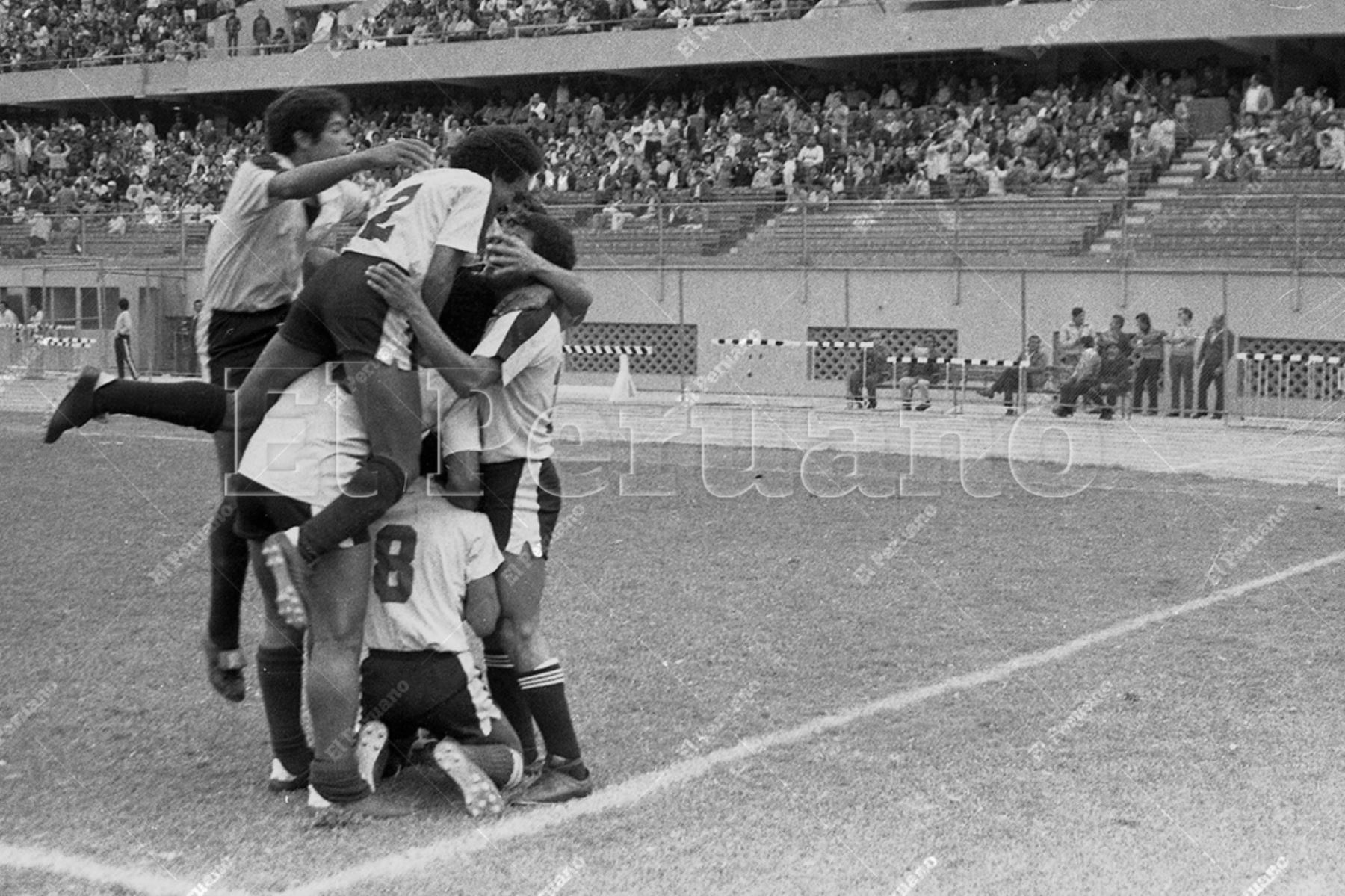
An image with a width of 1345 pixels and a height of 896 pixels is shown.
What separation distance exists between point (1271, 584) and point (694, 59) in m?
29.2

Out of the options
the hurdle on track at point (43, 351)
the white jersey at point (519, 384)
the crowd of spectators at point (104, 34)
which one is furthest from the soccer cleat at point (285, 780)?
the crowd of spectators at point (104, 34)

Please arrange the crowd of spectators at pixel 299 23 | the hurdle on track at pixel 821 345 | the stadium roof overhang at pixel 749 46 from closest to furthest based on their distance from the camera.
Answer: the hurdle on track at pixel 821 345 < the stadium roof overhang at pixel 749 46 < the crowd of spectators at pixel 299 23

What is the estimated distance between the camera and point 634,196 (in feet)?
107

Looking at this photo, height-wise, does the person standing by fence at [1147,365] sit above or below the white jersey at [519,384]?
below

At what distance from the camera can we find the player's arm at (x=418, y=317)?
5.27m

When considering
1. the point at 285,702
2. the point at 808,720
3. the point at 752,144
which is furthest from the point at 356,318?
the point at 752,144

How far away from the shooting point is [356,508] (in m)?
5.17

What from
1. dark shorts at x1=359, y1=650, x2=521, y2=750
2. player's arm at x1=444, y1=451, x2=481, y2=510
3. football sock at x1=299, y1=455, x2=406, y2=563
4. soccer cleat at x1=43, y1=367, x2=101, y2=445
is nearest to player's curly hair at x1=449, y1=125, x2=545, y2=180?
player's arm at x1=444, y1=451, x2=481, y2=510

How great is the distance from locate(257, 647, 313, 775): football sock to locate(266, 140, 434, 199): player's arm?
5.06 ft

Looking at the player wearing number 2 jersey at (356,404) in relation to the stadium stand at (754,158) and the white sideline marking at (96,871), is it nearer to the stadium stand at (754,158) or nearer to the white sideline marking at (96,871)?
the white sideline marking at (96,871)

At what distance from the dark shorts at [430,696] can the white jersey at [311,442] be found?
0.62 m

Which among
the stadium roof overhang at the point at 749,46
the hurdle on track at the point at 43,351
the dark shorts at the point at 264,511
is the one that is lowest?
the hurdle on track at the point at 43,351

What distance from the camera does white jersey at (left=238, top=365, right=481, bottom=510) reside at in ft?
17.6

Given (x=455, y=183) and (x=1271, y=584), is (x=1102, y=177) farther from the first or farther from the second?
(x=455, y=183)
